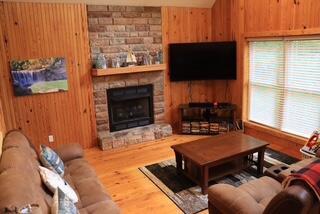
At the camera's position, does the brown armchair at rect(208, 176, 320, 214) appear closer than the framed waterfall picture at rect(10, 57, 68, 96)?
Yes

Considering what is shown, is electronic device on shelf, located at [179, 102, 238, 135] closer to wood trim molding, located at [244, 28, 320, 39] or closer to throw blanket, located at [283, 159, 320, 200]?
wood trim molding, located at [244, 28, 320, 39]

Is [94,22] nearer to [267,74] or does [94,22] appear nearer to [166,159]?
[166,159]

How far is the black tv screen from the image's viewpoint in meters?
4.96

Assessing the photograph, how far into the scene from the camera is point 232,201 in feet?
6.58

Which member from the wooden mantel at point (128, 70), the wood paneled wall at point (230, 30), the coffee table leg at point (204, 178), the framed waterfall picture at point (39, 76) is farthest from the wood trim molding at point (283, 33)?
the framed waterfall picture at point (39, 76)

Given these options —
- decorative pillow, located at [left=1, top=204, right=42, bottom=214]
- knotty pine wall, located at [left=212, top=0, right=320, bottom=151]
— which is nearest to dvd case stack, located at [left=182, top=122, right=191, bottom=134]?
knotty pine wall, located at [left=212, top=0, right=320, bottom=151]

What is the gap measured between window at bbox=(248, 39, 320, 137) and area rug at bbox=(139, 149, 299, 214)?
1.90 ft

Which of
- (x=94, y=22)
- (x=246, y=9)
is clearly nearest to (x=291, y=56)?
(x=246, y=9)

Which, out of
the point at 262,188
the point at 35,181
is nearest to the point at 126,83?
the point at 35,181

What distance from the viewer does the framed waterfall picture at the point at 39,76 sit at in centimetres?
394

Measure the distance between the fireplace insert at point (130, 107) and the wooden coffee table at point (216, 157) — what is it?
65.6 inches

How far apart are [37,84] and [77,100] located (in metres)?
0.66

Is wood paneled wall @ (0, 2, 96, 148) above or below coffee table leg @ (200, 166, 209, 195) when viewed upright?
above

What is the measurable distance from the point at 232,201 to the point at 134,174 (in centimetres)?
190
